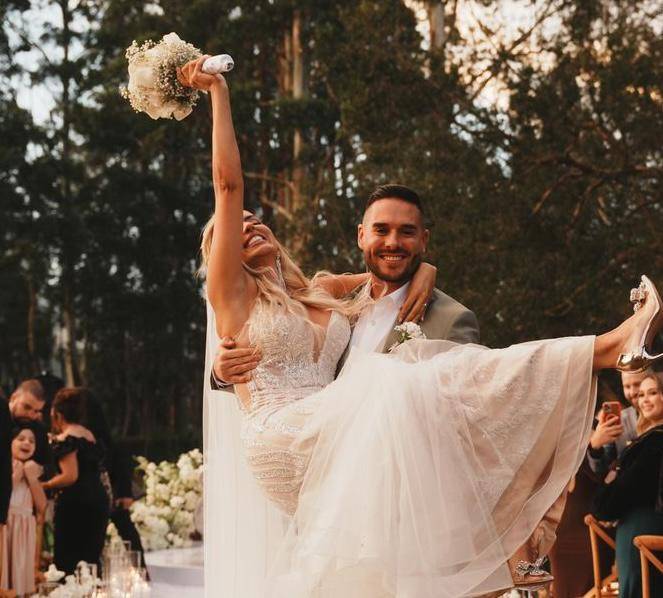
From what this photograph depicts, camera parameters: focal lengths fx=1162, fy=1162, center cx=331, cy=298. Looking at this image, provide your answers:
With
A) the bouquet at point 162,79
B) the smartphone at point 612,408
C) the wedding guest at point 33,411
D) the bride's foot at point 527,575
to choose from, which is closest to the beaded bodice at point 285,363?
the bouquet at point 162,79

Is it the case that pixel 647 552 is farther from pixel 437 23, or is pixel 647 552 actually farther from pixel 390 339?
pixel 437 23

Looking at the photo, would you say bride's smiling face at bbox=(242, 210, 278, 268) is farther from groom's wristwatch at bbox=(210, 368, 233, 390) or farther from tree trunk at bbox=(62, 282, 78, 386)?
tree trunk at bbox=(62, 282, 78, 386)

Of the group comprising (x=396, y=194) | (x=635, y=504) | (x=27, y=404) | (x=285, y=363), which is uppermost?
(x=396, y=194)

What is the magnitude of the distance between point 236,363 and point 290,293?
50cm

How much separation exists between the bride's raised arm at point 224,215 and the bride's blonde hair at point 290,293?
0.34 feet

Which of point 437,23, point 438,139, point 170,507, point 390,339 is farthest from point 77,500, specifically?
point 437,23

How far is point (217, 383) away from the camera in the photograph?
4363 mm

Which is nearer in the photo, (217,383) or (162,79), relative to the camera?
(162,79)

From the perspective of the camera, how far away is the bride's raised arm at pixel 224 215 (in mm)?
4012

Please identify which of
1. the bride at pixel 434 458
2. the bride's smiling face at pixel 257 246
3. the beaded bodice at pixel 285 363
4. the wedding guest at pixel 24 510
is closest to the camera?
the bride at pixel 434 458

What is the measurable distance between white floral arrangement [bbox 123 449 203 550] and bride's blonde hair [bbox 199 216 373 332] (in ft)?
19.4

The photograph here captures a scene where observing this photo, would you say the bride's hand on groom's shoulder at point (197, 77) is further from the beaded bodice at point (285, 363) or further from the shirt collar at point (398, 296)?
the shirt collar at point (398, 296)

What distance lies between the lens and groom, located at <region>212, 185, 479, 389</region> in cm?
430

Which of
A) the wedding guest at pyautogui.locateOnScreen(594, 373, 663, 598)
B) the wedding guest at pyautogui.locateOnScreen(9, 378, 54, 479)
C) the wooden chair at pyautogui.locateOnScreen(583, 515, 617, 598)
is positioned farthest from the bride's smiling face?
the wedding guest at pyautogui.locateOnScreen(9, 378, 54, 479)
